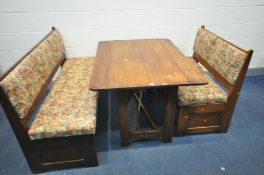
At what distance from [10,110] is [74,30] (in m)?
1.40

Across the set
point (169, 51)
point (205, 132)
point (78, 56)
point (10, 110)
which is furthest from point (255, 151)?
point (78, 56)

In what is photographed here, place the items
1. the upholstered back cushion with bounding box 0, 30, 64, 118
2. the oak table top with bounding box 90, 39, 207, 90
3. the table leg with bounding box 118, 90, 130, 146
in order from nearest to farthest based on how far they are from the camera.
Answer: the upholstered back cushion with bounding box 0, 30, 64, 118 < the oak table top with bounding box 90, 39, 207, 90 < the table leg with bounding box 118, 90, 130, 146

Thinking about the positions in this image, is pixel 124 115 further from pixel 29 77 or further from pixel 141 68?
pixel 29 77

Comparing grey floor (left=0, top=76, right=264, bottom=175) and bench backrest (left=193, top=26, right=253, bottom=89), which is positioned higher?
bench backrest (left=193, top=26, right=253, bottom=89)

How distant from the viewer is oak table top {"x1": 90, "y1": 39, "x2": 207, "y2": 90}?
4.33 feet

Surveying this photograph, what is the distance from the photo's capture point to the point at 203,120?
5.91 ft

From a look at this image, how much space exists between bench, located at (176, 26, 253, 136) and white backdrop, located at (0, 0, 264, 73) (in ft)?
1.98

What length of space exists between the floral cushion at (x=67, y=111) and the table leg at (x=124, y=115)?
0.71 feet

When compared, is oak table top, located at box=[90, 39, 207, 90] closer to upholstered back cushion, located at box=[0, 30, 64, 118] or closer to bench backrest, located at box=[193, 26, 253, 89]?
bench backrest, located at box=[193, 26, 253, 89]

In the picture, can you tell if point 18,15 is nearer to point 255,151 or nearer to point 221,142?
point 221,142

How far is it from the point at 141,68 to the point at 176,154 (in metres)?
0.82

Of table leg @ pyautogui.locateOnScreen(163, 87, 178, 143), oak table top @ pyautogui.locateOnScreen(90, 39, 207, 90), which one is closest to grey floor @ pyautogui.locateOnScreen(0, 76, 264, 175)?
table leg @ pyautogui.locateOnScreen(163, 87, 178, 143)

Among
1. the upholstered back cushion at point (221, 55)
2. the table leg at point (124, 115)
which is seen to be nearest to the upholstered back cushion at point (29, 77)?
the table leg at point (124, 115)

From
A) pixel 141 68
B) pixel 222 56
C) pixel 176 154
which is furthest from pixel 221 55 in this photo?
pixel 176 154
